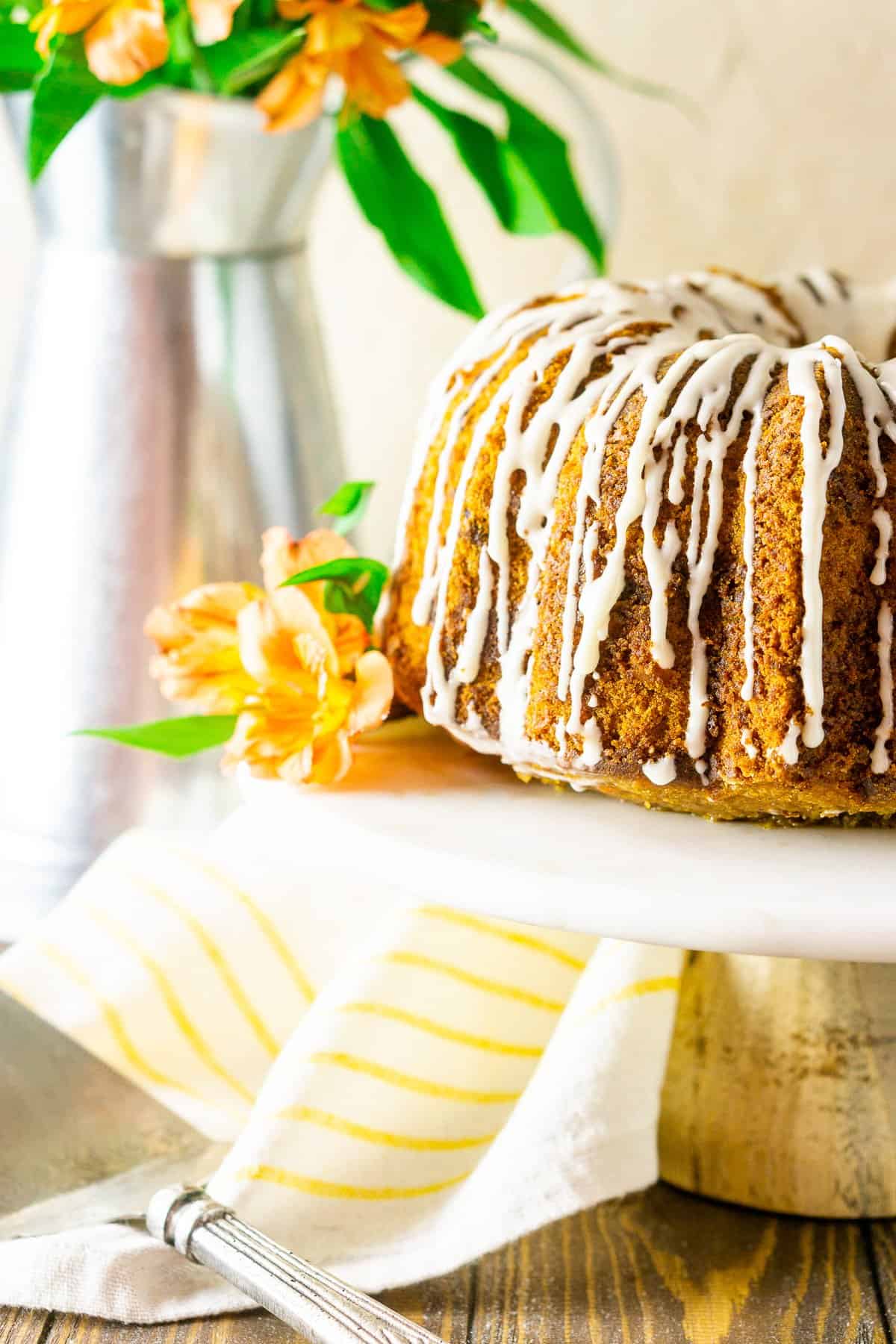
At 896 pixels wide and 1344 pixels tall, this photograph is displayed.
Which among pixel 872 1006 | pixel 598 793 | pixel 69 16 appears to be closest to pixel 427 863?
pixel 598 793

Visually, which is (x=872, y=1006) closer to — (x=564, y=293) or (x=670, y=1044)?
(x=670, y=1044)

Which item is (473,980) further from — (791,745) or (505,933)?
(791,745)

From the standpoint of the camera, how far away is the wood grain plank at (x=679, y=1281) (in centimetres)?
70

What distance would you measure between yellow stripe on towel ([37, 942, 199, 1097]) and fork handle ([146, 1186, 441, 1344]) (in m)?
0.15

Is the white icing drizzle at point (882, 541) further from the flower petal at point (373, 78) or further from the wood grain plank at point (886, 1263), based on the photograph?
the flower petal at point (373, 78)

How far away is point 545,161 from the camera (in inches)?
45.9

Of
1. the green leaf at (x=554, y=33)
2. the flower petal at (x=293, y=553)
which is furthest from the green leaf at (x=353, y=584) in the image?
the green leaf at (x=554, y=33)

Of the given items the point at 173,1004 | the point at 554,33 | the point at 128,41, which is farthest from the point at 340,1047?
the point at 554,33

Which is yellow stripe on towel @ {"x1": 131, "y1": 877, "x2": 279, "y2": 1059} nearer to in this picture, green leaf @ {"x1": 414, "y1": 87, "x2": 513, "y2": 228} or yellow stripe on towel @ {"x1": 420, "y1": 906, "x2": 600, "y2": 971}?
yellow stripe on towel @ {"x1": 420, "y1": 906, "x2": 600, "y2": 971}

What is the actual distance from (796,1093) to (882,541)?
0.94 ft

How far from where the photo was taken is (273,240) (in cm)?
114

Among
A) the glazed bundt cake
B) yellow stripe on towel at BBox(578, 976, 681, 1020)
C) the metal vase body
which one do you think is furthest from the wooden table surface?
the metal vase body

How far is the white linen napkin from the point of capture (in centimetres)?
75

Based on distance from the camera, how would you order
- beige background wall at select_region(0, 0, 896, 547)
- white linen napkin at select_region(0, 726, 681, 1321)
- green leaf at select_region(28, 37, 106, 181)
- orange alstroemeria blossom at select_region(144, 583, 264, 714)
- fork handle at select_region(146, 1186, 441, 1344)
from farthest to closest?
beige background wall at select_region(0, 0, 896, 547)
green leaf at select_region(28, 37, 106, 181)
orange alstroemeria blossom at select_region(144, 583, 264, 714)
white linen napkin at select_region(0, 726, 681, 1321)
fork handle at select_region(146, 1186, 441, 1344)
